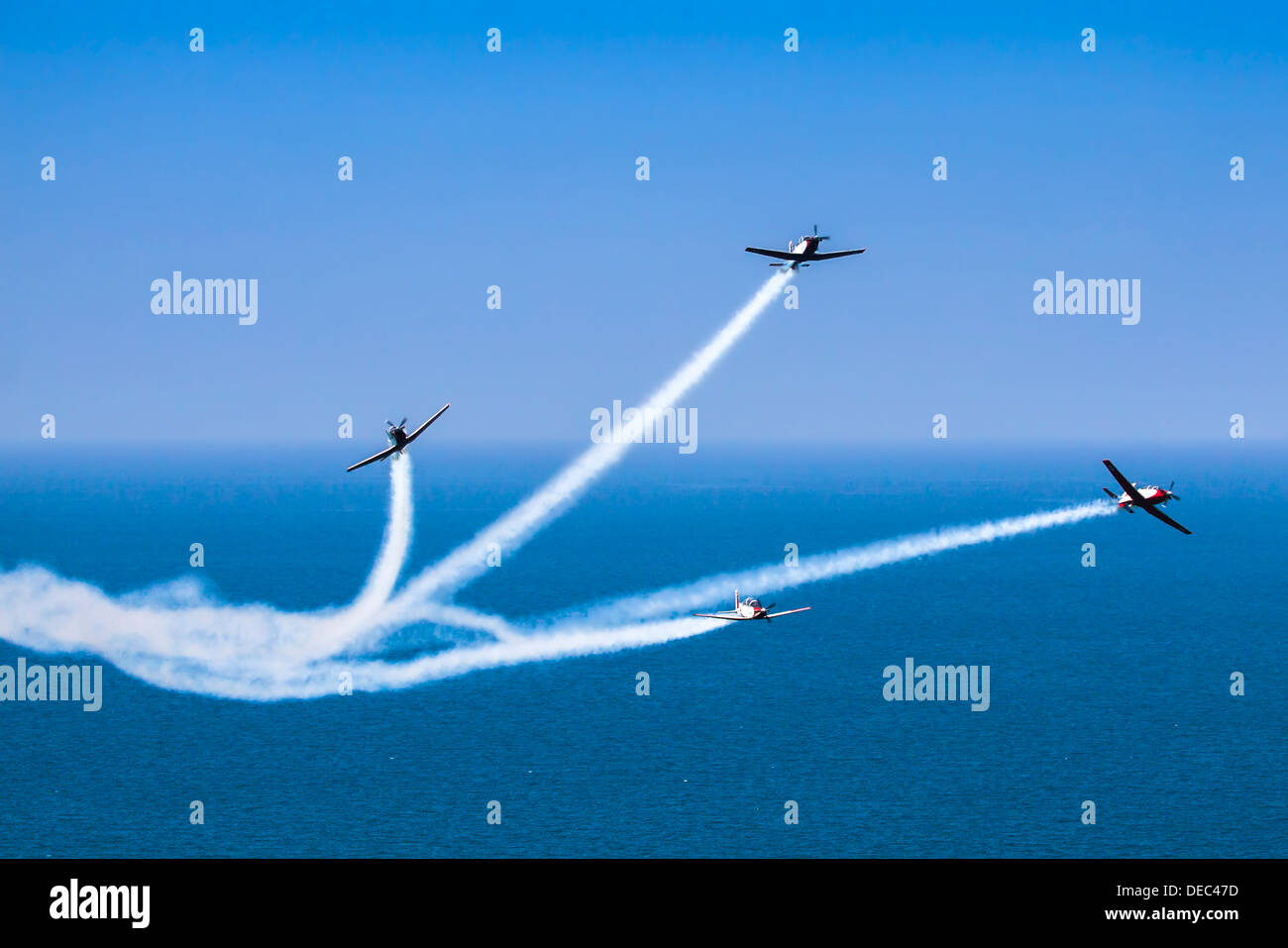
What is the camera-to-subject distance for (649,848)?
150m

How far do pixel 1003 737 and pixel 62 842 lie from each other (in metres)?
123

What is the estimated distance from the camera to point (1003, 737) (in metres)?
195

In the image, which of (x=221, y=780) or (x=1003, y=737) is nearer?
(x=221, y=780)

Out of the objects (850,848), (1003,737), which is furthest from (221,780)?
(1003,737)
